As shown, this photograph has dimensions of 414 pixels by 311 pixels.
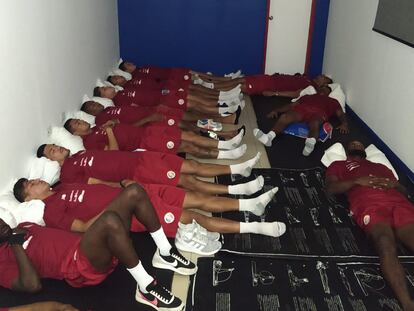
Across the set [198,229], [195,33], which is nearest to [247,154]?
[198,229]

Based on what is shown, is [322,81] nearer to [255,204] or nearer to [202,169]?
[202,169]

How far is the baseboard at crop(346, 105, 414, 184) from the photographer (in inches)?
126

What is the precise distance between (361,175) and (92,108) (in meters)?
2.39

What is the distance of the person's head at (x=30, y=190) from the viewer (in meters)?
2.35

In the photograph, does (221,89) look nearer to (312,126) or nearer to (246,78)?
(246,78)

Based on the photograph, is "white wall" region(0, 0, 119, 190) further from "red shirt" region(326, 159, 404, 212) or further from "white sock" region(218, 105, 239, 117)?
"red shirt" region(326, 159, 404, 212)

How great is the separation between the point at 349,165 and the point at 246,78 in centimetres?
269

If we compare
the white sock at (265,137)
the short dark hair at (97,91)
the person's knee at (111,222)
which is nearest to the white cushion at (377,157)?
the white sock at (265,137)

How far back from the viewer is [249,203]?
8.45ft

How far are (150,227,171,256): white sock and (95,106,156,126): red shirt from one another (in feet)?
5.57

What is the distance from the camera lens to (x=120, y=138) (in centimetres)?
319

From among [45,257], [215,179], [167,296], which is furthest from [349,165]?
[45,257]

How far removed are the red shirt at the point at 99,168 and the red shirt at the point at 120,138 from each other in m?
0.43

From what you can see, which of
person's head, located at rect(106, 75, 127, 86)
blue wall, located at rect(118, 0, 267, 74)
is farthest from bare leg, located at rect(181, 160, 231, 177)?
blue wall, located at rect(118, 0, 267, 74)
